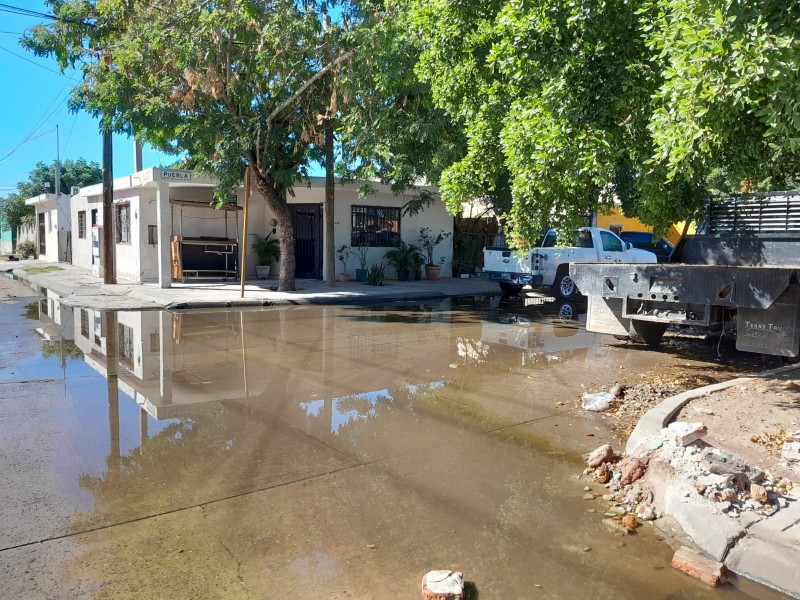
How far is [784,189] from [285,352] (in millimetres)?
7270

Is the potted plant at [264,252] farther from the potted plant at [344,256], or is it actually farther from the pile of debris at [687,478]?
the pile of debris at [687,478]

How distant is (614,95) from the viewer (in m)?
6.35

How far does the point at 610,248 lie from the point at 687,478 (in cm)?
1352

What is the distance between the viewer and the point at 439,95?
9.01 m

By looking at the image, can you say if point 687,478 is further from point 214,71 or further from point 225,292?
point 225,292

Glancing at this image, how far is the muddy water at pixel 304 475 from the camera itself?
361 cm

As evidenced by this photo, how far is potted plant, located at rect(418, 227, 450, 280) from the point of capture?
23094 millimetres

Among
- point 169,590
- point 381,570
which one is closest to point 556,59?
point 381,570

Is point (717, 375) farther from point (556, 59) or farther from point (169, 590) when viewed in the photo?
point (169, 590)

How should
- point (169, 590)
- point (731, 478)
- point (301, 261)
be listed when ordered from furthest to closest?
point (301, 261)
point (731, 478)
point (169, 590)

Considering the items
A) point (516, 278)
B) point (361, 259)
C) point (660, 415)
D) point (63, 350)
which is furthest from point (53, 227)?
point (660, 415)

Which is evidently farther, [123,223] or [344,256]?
[123,223]

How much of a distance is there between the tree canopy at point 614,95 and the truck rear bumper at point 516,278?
791cm

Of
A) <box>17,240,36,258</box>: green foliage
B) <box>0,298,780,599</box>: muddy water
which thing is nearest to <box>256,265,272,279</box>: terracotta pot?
<box>0,298,780,599</box>: muddy water
